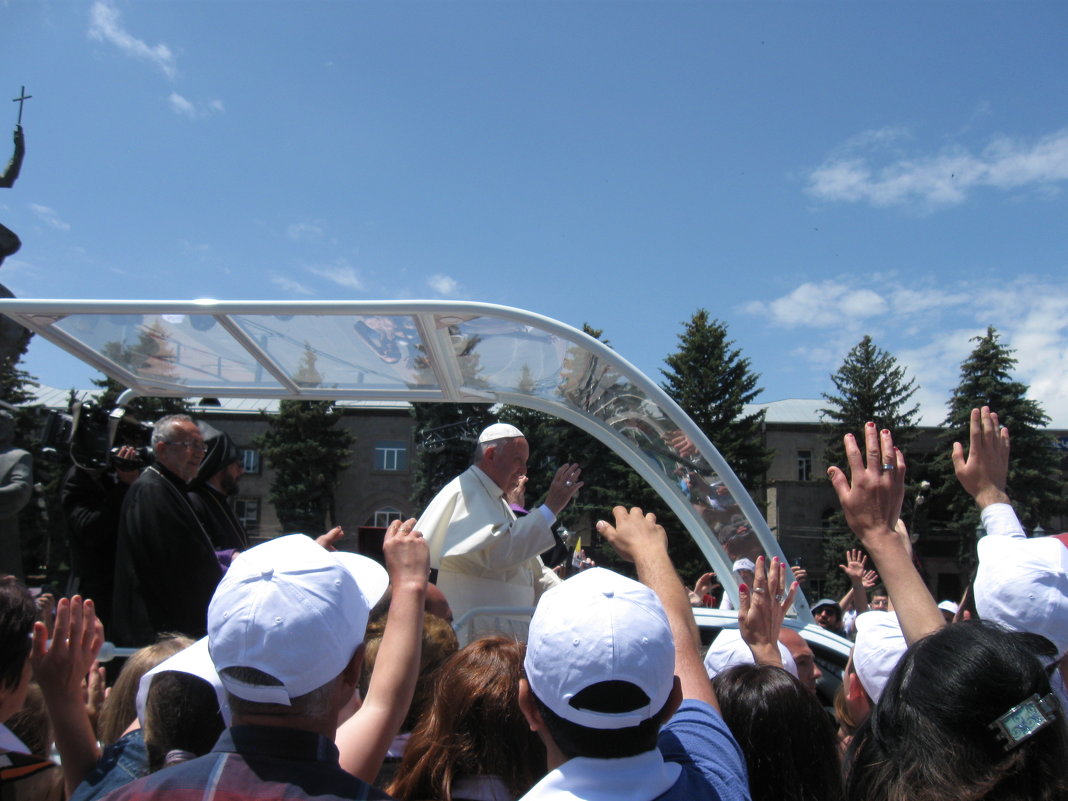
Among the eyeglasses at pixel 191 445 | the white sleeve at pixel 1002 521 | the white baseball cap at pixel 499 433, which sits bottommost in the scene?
the white sleeve at pixel 1002 521

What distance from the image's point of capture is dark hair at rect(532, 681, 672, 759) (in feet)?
4.91

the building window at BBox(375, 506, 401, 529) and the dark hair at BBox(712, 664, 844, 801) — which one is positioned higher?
the dark hair at BBox(712, 664, 844, 801)

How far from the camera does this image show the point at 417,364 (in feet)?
13.4

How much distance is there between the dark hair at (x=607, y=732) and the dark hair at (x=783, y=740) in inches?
23.8

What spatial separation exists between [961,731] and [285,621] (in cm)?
121

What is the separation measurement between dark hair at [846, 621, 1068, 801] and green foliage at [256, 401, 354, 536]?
4045 centimetres

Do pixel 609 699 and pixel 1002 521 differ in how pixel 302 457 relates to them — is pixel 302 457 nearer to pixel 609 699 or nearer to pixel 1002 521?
pixel 1002 521

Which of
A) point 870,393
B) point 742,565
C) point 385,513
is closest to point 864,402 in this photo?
point 870,393

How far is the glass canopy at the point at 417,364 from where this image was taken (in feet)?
11.6

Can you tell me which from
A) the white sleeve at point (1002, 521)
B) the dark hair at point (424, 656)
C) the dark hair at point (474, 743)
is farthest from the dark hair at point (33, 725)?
the white sleeve at point (1002, 521)

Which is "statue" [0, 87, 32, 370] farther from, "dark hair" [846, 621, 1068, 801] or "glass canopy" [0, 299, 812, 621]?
"dark hair" [846, 621, 1068, 801]

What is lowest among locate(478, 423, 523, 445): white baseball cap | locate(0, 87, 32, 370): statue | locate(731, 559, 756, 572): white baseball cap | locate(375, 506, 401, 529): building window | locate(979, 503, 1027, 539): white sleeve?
locate(375, 506, 401, 529): building window

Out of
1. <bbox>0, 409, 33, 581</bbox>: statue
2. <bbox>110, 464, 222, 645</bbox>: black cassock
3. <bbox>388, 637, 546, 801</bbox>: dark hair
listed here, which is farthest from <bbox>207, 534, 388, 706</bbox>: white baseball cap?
<bbox>0, 409, 33, 581</bbox>: statue

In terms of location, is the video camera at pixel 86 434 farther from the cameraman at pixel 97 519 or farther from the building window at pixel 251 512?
the building window at pixel 251 512
